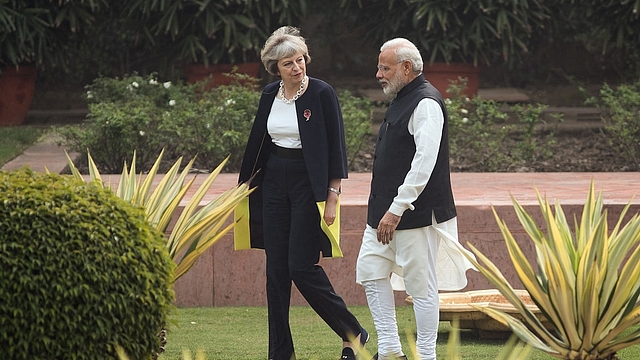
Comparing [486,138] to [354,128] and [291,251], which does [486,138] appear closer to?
[354,128]

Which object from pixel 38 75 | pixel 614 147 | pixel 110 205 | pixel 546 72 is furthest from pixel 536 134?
pixel 110 205

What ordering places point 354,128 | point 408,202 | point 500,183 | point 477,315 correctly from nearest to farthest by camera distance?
point 408,202
point 477,315
point 500,183
point 354,128

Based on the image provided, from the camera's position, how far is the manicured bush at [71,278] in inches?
156

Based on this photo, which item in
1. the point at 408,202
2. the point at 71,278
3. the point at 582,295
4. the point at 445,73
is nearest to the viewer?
the point at 71,278

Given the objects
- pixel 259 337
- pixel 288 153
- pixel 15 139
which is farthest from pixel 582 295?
pixel 15 139

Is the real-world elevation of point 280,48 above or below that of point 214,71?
above

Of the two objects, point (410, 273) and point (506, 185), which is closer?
point (410, 273)

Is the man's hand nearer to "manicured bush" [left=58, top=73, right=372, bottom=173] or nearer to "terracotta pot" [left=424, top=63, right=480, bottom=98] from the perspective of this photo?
"manicured bush" [left=58, top=73, right=372, bottom=173]

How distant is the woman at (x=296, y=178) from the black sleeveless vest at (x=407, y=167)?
29 cm

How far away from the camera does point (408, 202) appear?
4816mm

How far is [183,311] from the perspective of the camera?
6.83m

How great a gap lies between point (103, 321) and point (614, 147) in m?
6.88

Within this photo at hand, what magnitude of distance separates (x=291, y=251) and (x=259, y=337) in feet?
3.70

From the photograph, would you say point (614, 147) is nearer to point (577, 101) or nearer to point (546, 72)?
point (577, 101)
